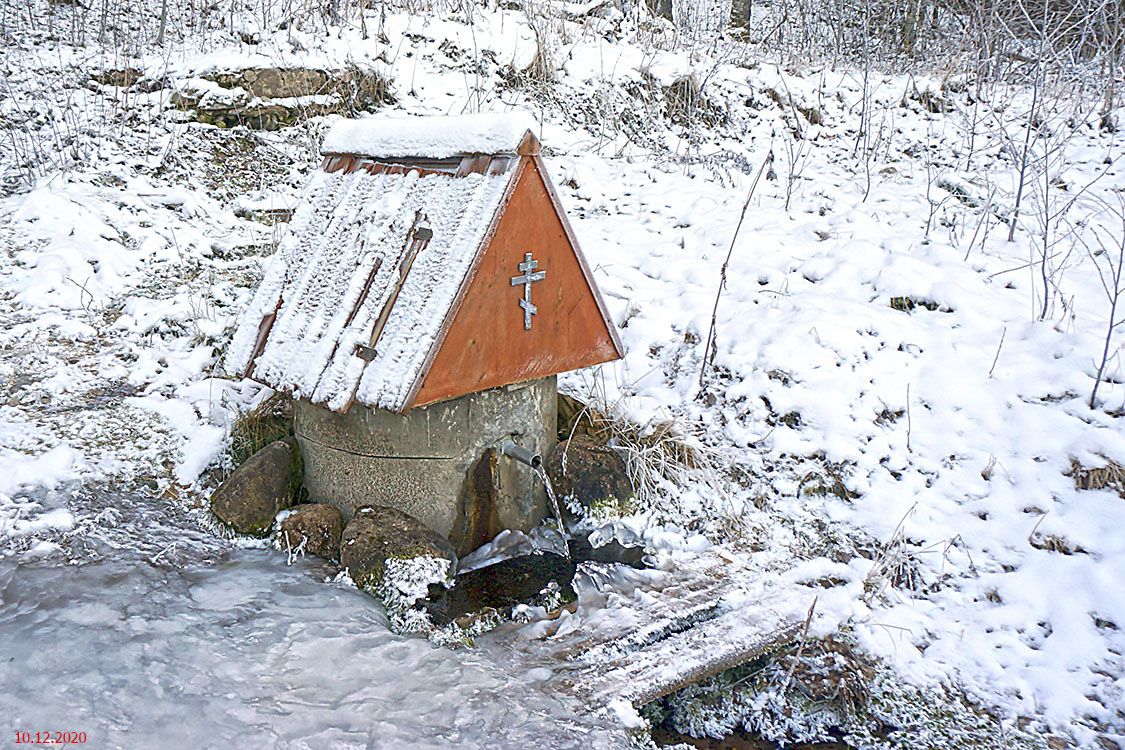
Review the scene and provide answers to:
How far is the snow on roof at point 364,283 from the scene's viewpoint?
311cm

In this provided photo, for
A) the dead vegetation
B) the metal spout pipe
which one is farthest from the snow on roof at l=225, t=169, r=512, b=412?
the dead vegetation

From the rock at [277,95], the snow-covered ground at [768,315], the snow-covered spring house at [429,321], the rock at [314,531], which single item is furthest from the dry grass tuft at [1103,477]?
the rock at [277,95]

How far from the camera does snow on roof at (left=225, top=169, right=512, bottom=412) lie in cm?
311

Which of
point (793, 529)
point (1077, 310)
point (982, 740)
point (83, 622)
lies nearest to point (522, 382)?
point (793, 529)

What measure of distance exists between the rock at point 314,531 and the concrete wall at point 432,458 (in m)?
0.12

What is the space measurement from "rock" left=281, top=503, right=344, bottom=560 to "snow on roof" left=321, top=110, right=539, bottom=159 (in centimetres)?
154

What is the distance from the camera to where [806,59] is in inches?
375

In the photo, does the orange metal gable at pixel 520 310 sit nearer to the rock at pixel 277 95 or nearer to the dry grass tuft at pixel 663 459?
the dry grass tuft at pixel 663 459

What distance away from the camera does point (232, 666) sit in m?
2.69

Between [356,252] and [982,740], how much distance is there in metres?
2.84

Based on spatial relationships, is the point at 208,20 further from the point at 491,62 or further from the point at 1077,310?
the point at 1077,310

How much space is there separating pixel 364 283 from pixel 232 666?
1.46m

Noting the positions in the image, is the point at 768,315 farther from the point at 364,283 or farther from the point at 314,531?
the point at 314,531
